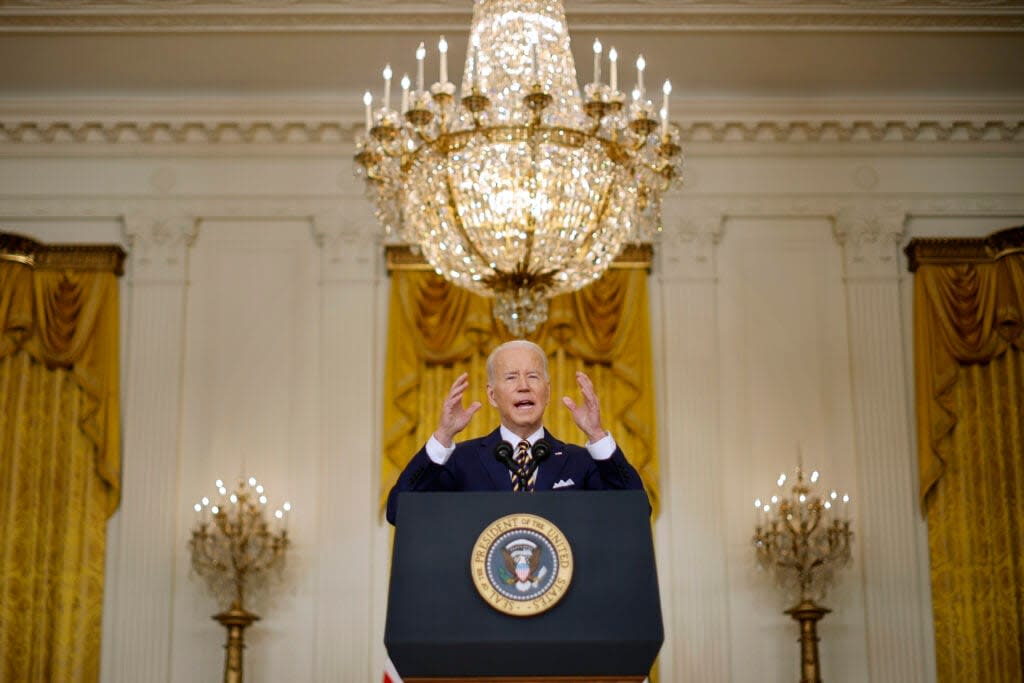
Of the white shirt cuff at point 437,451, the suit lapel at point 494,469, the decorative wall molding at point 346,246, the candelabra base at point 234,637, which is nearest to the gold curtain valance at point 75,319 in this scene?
the candelabra base at point 234,637

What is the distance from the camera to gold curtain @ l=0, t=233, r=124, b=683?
377 inches

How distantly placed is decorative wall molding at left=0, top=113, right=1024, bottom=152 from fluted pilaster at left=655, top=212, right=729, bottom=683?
78 centimetres

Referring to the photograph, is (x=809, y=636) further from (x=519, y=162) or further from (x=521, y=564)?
(x=521, y=564)

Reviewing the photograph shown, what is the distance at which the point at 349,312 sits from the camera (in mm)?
10367

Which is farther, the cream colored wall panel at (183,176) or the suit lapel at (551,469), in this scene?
the cream colored wall panel at (183,176)

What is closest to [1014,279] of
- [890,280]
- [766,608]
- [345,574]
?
[890,280]

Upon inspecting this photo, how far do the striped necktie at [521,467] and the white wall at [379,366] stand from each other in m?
5.49

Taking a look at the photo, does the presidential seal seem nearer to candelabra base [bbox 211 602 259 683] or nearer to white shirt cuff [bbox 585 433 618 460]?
white shirt cuff [bbox 585 433 618 460]

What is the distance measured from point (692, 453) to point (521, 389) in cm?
564

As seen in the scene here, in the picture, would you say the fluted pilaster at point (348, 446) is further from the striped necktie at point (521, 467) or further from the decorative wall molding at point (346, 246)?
the striped necktie at point (521, 467)

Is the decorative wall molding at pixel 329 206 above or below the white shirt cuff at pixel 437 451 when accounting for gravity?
above

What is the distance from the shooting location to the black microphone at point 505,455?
422 centimetres

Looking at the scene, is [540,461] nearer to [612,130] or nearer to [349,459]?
[612,130]

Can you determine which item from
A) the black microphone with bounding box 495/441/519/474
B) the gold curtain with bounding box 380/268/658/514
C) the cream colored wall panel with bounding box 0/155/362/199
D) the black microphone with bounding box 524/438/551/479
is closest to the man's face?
the black microphone with bounding box 524/438/551/479
